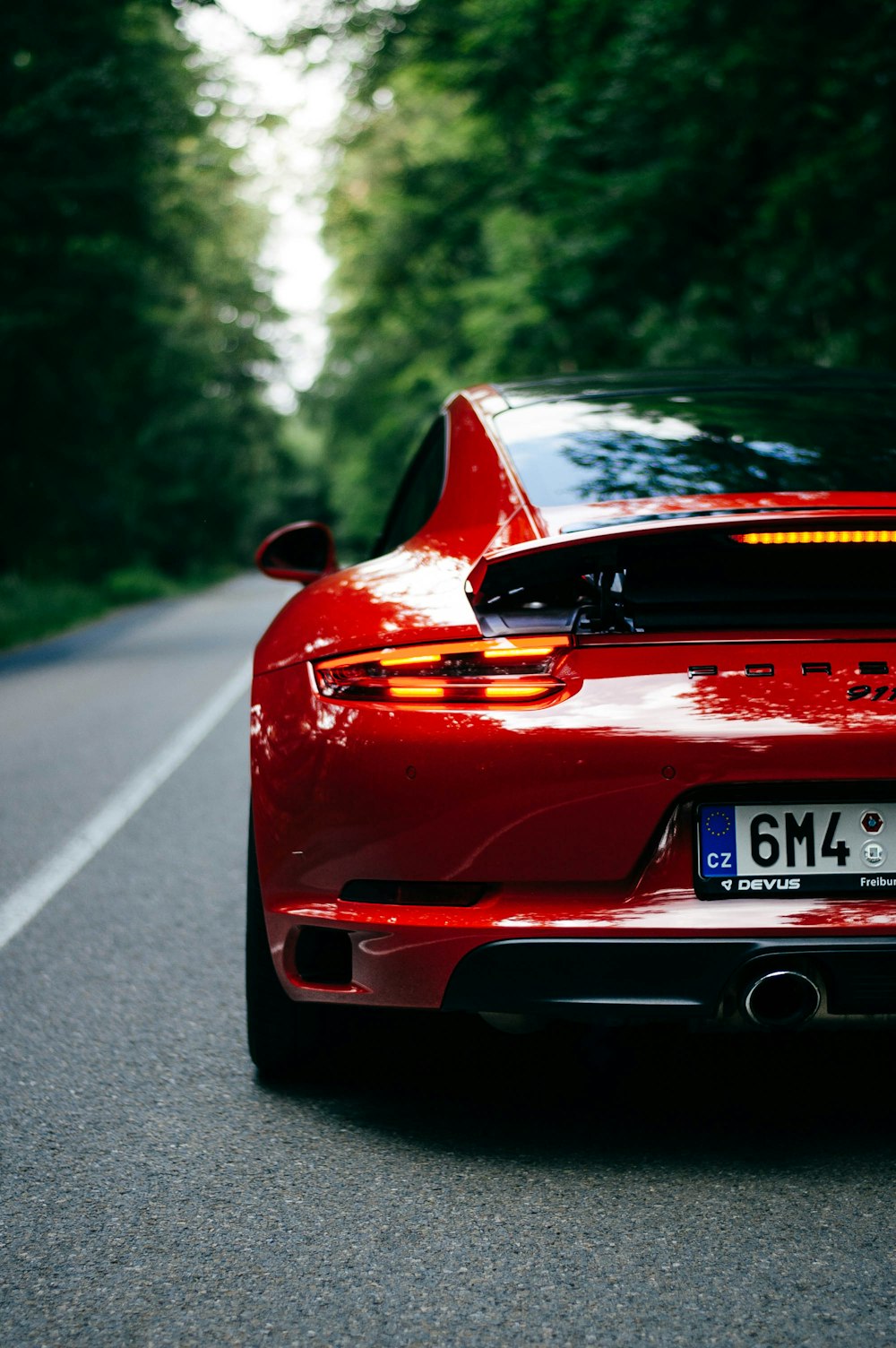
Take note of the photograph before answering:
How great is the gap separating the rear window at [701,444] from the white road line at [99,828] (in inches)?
93.0

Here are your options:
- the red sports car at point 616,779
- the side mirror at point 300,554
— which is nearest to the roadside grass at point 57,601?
the side mirror at point 300,554

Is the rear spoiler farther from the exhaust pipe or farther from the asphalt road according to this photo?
the asphalt road

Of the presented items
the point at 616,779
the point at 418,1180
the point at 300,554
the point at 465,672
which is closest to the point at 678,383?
the point at 300,554

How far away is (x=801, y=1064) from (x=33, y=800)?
4.73 metres

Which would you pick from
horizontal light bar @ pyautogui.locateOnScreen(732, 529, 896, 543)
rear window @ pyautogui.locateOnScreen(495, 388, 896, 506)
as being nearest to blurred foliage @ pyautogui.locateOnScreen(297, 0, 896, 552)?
rear window @ pyautogui.locateOnScreen(495, 388, 896, 506)

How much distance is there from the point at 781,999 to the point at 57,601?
2353 cm

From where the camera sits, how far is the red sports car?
263cm

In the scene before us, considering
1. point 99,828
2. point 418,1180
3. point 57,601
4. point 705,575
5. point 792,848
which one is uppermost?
point 705,575

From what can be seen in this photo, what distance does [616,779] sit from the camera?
263cm

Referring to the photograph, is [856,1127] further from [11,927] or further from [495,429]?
[11,927]

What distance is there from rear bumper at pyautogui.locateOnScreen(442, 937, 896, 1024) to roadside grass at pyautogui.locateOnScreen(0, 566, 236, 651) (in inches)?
675

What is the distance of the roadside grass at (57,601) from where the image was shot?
21.0 meters

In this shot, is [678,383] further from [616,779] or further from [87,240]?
[87,240]

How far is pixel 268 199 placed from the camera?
165 ft
